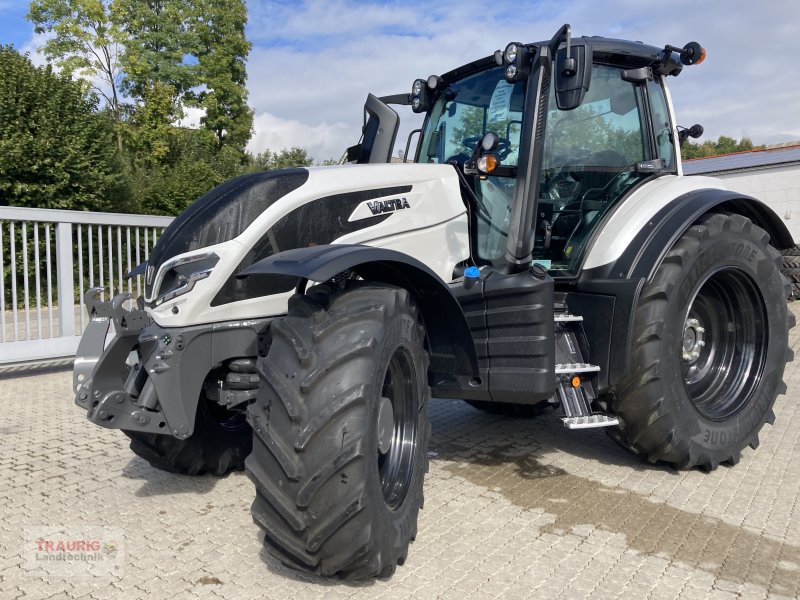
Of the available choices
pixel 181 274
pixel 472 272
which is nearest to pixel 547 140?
pixel 472 272

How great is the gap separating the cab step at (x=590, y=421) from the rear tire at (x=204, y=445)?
190 centimetres

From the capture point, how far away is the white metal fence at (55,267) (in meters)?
6.86

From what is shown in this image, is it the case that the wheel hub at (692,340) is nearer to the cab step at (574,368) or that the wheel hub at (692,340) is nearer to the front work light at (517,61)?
the cab step at (574,368)

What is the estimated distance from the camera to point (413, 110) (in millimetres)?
4805

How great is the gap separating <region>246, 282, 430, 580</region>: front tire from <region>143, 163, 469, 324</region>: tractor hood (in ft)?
1.52

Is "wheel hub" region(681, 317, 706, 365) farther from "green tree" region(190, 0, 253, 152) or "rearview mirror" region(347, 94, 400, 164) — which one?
"green tree" region(190, 0, 253, 152)

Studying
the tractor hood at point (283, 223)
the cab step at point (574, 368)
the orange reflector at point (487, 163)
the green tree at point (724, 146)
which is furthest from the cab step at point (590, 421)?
the green tree at point (724, 146)

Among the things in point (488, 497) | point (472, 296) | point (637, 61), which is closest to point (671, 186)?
point (637, 61)

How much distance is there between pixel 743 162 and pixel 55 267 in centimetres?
1684

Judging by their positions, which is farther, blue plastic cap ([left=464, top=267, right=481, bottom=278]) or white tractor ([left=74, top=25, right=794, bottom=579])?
blue plastic cap ([left=464, top=267, right=481, bottom=278])

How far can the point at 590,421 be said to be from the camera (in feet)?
12.3

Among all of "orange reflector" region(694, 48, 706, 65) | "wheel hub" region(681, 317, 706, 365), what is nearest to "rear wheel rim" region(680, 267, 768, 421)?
"wheel hub" region(681, 317, 706, 365)

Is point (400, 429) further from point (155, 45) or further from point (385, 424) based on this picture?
point (155, 45)

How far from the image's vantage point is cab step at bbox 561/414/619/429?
3.68 m
